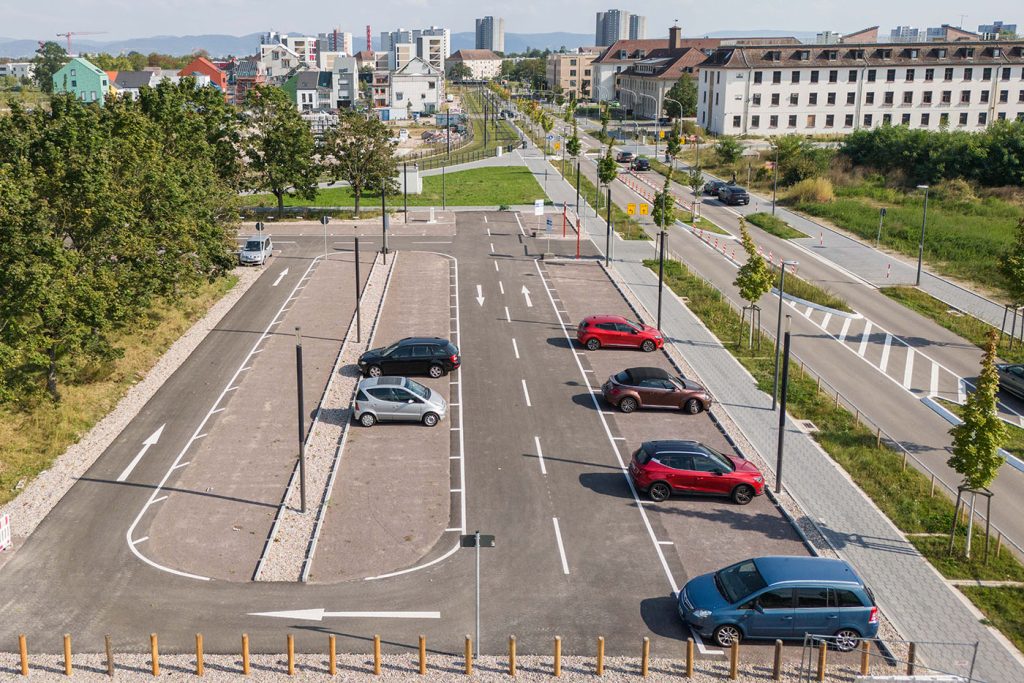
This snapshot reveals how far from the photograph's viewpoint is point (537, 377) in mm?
33750

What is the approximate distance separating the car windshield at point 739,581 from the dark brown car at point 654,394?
11.6m

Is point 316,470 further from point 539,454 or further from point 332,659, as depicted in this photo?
point 332,659

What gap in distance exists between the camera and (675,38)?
477 ft

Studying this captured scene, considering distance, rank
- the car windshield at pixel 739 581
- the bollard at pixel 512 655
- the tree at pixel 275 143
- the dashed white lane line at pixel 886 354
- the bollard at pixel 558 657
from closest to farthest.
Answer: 1. the bollard at pixel 558 657
2. the bollard at pixel 512 655
3. the car windshield at pixel 739 581
4. the dashed white lane line at pixel 886 354
5. the tree at pixel 275 143

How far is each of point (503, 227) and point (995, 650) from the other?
48.5 metres

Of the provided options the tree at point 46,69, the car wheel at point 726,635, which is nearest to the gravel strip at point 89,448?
the car wheel at point 726,635

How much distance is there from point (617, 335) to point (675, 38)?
120291mm

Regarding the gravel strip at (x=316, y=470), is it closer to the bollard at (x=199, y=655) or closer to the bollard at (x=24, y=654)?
the bollard at (x=199, y=655)

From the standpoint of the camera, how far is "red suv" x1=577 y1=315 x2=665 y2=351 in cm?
3672

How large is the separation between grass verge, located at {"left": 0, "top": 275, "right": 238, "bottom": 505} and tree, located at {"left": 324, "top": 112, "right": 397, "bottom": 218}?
2802 cm

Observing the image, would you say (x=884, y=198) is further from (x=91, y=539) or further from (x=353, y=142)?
(x=91, y=539)

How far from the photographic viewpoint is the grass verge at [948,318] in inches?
1485

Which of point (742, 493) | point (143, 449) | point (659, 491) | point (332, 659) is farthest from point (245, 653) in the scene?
point (742, 493)

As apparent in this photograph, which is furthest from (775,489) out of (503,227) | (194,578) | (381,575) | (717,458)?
(503,227)
